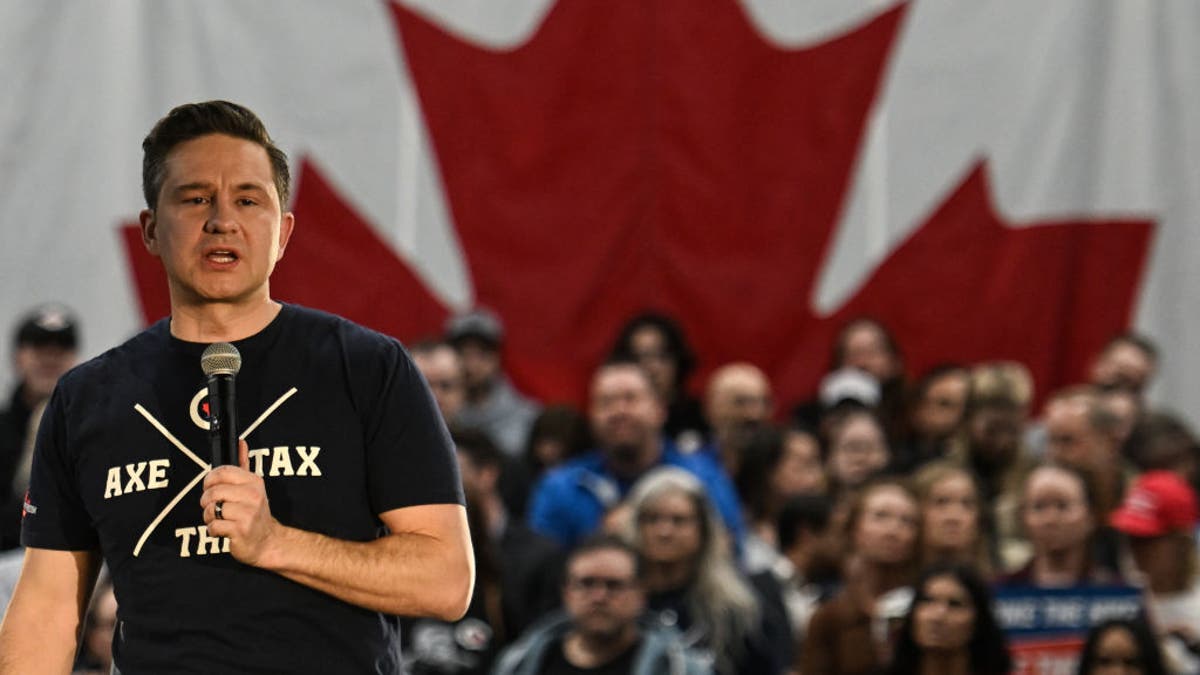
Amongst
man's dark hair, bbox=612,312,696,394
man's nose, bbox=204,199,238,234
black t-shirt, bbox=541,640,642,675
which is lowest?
black t-shirt, bbox=541,640,642,675

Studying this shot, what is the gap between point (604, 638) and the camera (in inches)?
246

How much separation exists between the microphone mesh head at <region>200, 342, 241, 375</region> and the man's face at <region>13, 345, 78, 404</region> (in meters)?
4.96

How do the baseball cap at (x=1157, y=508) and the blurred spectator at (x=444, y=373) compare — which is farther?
the blurred spectator at (x=444, y=373)

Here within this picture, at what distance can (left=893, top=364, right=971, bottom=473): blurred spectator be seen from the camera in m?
8.12

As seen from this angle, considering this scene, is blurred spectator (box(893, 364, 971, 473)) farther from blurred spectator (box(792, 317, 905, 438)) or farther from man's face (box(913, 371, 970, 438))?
blurred spectator (box(792, 317, 905, 438))

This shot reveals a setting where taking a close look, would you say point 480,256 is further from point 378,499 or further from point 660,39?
point 378,499

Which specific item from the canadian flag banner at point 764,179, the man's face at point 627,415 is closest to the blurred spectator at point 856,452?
the man's face at point 627,415

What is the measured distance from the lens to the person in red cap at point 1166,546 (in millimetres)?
6648

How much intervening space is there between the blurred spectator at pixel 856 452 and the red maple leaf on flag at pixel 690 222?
1917 mm

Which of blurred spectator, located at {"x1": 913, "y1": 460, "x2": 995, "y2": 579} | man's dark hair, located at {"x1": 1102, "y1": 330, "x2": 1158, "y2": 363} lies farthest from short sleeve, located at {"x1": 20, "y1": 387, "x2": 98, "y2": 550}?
man's dark hair, located at {"x1": 1102, "y1": 330, "x2": 1158, "y2": 363}

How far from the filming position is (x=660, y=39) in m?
9.89

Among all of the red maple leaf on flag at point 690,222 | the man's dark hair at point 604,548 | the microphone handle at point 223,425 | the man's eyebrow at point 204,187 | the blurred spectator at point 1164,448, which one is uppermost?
the red maple leaf on flag at point 690,222

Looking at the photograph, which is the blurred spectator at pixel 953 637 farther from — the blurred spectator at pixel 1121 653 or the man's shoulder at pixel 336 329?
the man's shoulder at pixel 336 329

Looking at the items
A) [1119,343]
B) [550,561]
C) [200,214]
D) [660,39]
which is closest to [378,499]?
[200,214]
